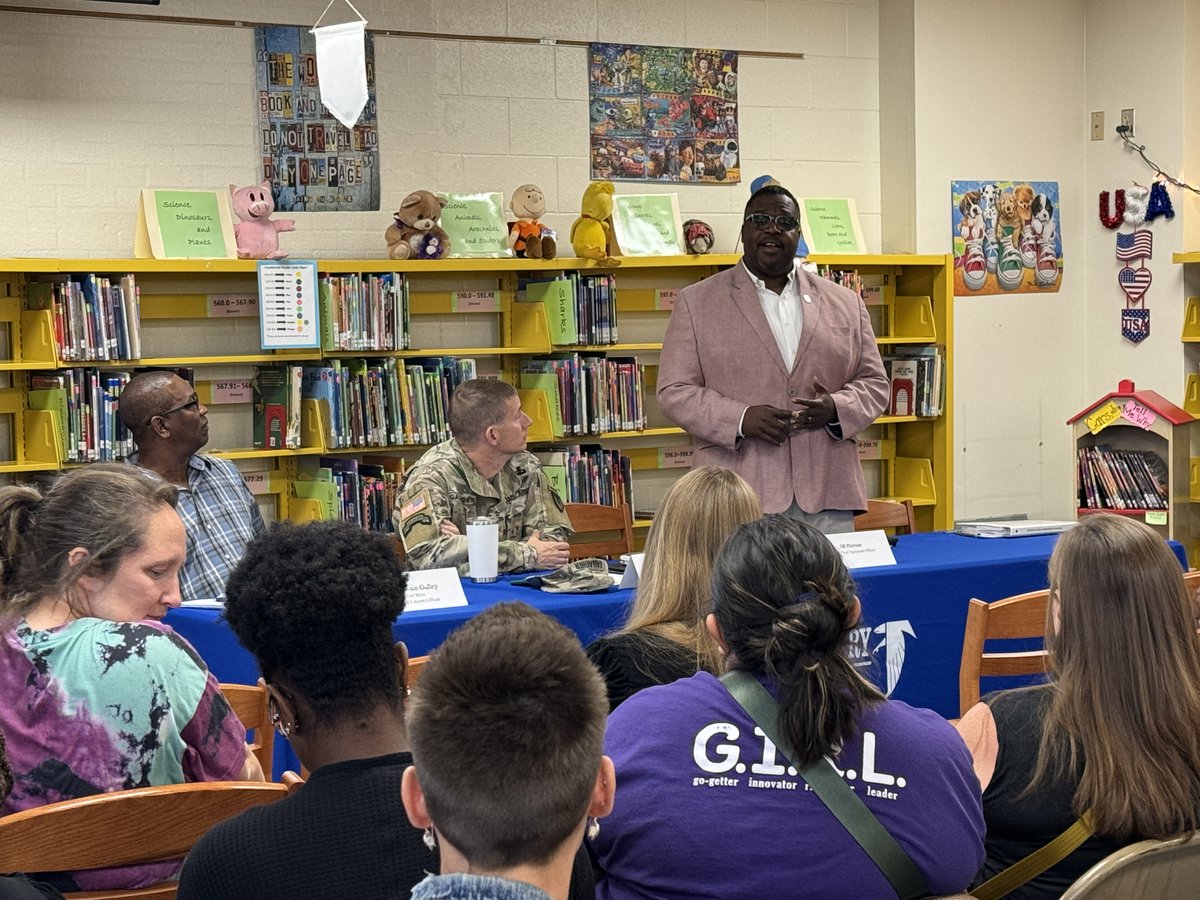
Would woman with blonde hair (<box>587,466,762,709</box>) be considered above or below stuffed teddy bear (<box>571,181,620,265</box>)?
below

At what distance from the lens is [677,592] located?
7.74 ft

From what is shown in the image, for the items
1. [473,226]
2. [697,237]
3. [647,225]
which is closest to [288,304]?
[473,226]

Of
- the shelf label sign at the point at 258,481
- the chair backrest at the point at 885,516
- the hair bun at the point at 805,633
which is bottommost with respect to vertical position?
the chair backrest at the point at 885,516

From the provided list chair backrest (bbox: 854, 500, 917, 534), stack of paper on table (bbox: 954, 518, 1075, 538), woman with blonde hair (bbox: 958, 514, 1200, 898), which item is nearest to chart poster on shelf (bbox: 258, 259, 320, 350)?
chair backrest (bbox: 854, 500, 917, 534)

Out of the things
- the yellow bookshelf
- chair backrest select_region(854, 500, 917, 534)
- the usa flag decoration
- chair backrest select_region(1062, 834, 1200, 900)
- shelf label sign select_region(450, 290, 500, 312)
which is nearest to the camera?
chair backrest select_region(1062, 834, 1200, 900)

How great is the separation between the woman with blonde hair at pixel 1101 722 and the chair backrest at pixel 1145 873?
0.75 ft

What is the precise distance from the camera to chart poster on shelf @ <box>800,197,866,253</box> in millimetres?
5984

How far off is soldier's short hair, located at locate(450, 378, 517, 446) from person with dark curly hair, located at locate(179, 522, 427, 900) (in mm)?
2198

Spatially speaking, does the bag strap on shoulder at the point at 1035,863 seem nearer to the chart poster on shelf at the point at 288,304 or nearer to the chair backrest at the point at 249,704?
the chair backrest at the point at 249,704

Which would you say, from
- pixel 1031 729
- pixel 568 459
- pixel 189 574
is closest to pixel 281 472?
pixel 568 459

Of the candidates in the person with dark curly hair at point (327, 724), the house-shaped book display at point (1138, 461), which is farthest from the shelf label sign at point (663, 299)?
the person with dark curly hair at point (327, 724)

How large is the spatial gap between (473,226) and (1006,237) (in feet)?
8.22

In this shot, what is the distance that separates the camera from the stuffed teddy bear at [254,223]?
16.1 feet

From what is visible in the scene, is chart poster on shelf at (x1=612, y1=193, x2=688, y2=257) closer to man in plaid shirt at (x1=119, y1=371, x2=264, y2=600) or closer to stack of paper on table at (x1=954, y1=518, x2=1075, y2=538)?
stack of paper on table at (x1=954, y1=518, x2=1075, y2=538)
